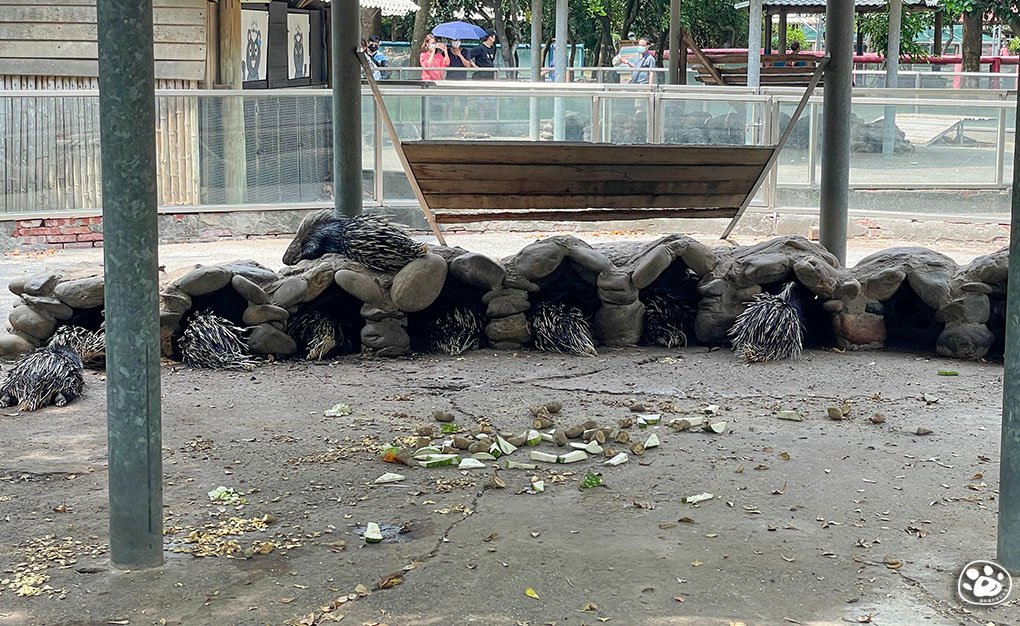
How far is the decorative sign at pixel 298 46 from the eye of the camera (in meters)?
16.2

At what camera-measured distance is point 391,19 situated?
125ft

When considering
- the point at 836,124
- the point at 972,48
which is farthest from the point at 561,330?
the point at 972,48

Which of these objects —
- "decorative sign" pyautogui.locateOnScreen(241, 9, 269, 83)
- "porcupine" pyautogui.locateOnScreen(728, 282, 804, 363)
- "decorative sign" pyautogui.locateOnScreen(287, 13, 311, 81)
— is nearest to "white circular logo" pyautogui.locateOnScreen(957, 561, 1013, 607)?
"porcupine" pyautogui.locateOnScreen(728, 282, 804, 363)

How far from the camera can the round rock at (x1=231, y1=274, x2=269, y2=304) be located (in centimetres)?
714

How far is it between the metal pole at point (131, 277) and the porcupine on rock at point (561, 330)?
3.83 m

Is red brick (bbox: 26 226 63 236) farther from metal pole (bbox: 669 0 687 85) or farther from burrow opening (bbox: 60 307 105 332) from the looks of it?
metal pole (bbox: 669 0 687 85)

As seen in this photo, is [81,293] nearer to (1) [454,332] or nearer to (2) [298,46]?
(1) [454,332]

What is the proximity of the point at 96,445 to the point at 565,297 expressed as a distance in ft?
10.6

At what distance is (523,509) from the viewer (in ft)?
14.9

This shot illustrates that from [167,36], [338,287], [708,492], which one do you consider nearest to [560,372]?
[338,287]

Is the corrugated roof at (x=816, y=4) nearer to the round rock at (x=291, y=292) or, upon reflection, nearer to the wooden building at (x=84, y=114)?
the wooden building at (x=84, y=114)

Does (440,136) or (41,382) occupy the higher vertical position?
(440,136)

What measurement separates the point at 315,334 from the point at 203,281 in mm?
711

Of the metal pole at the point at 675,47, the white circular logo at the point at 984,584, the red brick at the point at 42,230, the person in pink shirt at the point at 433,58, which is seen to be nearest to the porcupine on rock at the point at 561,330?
the white circular logo at the point at 984,584
